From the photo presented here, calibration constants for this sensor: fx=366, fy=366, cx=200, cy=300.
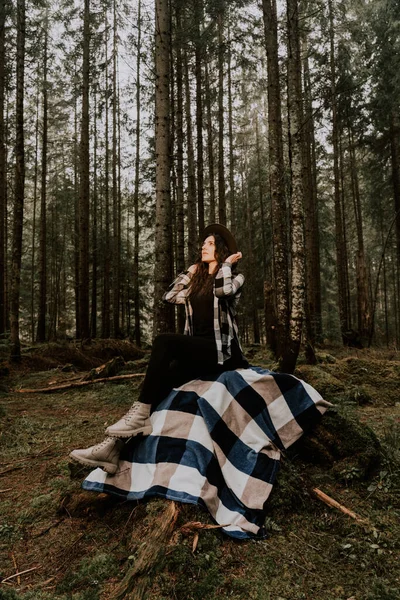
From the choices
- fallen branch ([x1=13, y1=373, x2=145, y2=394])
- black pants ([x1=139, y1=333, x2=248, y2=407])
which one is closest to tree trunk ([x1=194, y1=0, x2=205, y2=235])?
fallen branch ([x1=13, y1=373, x2=145, y2=394])

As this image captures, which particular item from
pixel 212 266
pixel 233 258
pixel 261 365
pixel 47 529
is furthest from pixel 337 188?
pixel 47 529

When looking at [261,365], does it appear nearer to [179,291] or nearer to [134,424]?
[179,291]

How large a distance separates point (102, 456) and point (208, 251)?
2.39 metres

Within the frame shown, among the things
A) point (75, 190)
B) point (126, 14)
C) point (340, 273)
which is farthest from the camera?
point (75, 190)

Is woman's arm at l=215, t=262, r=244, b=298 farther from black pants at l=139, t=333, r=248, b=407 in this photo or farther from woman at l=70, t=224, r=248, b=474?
black pants at l=139, t=333, r=248, b=407

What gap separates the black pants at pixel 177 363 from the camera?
3502 mm

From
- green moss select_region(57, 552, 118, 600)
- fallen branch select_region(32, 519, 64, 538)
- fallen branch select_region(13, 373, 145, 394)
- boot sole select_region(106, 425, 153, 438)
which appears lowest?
fallen branch select_region(32, 519, 64, 538)

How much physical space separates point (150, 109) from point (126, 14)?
4142 mm

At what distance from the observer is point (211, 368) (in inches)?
145

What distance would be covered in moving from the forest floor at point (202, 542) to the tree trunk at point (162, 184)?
2.54 m

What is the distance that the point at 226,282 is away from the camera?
3.81 m

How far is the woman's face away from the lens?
4.22 meters

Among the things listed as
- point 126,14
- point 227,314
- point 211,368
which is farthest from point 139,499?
point 126,14

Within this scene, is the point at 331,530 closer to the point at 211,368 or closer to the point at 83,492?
the point at 211,368
